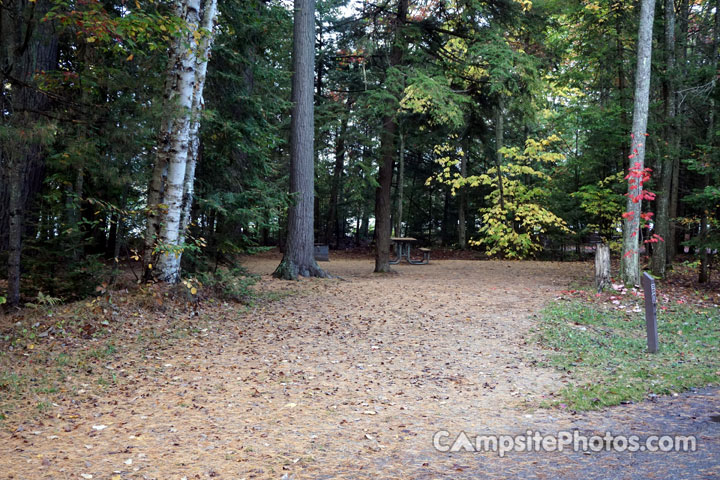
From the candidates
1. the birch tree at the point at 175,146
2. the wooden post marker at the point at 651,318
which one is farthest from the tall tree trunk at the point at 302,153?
the wooden post marker at the point at 651,318

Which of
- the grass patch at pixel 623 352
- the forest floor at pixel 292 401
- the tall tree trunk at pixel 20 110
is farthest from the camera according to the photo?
the tall tree trunk at pixel 20 110

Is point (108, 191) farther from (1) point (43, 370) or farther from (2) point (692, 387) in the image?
(2) point (692, 387)

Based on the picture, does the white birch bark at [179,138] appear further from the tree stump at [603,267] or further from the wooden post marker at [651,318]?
the tree stump at [603,267]

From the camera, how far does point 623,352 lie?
6.09m

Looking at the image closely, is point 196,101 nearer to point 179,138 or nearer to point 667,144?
point 179,138

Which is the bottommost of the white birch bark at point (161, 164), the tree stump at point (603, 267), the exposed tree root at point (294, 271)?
the exposed tree root at point (294, 271)

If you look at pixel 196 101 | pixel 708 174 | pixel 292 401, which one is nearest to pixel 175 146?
pixel 196 101

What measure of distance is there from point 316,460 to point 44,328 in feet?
14.2

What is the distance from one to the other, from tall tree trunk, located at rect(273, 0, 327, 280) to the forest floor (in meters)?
4.09

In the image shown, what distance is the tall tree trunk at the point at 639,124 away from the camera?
9977mm

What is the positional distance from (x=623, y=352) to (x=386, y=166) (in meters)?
8.92

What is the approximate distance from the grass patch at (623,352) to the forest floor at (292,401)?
0.21 meters

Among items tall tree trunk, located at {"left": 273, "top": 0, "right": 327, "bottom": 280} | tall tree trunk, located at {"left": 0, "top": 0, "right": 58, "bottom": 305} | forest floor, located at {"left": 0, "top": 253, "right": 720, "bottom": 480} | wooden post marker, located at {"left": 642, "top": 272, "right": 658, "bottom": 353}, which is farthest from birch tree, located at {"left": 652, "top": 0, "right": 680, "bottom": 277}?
tall tree trunk, located at {"left": 0, "top": 0, "right": 58, "bottom": 305}

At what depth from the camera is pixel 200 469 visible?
10.5 feet
